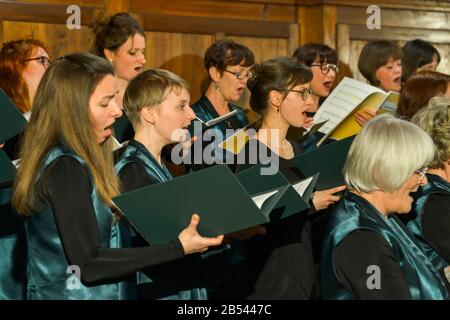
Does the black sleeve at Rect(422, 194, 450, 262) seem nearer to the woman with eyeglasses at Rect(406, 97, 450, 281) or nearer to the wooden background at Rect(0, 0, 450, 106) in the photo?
the woman with eyeglasses at Rect(406, 97, 450, 281)

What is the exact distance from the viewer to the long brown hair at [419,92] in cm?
419

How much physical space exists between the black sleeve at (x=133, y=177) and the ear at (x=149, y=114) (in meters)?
0.24

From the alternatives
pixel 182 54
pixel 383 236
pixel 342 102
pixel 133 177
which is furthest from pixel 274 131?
pixel 182 54

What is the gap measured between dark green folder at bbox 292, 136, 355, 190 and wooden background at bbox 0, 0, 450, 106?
1838mm

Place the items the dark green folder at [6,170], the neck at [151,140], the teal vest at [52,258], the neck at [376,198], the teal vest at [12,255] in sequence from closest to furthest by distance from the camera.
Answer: the teal vest at [52,258], the neck at [376,198], the dark green folder at [6,170], the teal vest at [12,255], the neck at [151,140]

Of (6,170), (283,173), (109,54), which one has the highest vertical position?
(109,54)

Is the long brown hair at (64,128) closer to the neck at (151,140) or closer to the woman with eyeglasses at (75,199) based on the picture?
the woman with eyeglasses at (75,199)

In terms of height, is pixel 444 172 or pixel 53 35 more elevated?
pixel 53 35

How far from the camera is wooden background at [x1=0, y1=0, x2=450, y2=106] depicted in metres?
5.04

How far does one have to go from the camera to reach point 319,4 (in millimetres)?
6109

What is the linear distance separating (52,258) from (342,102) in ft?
7.04

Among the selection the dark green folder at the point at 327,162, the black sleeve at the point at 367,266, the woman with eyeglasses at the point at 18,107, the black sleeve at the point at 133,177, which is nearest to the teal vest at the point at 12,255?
the woman with eyeglasses at the point at 18,107

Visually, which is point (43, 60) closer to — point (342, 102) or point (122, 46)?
point (122, 46)

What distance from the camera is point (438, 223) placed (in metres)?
3.32
